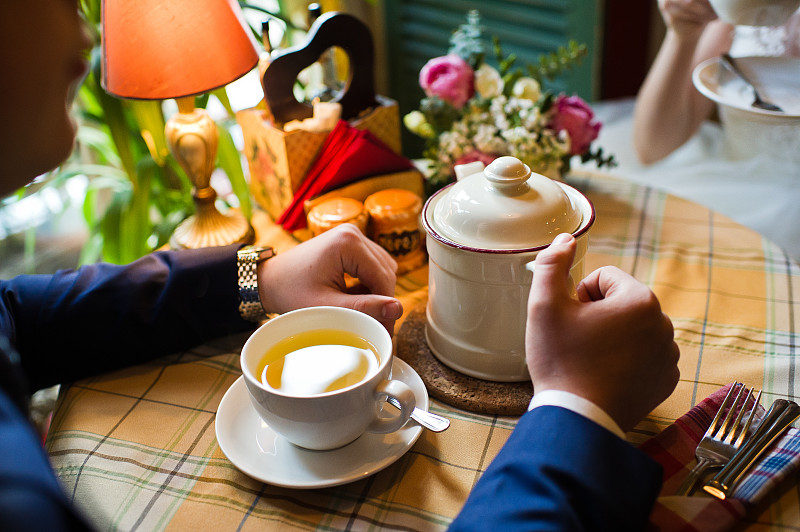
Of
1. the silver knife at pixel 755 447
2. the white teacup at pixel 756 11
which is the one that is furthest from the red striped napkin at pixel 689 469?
the white teacup at pixel 756 11

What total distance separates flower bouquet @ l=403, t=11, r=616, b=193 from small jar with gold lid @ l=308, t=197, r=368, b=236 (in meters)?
0.22

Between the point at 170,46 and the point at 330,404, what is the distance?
685mm

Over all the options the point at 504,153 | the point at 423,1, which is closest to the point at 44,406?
the point at 504,153

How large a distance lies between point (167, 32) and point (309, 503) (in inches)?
29.4

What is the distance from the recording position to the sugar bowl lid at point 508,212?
65 centimetres

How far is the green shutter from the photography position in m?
2.07

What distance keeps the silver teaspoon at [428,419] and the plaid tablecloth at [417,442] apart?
0.14ft

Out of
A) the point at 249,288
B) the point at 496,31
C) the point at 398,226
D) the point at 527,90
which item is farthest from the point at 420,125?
the point at 496,31

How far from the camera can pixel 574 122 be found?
1.20 metres

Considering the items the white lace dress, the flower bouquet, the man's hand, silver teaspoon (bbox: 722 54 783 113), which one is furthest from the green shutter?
the man's hand

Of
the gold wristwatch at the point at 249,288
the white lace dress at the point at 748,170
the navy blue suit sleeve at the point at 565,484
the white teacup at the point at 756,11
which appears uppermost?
the white teacup at the point at 756,11

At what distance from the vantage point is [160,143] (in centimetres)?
158

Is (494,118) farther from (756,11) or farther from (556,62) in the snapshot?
(756,11)

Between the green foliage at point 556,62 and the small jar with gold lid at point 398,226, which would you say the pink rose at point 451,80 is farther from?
the small jar with gold lid at point 398,226
